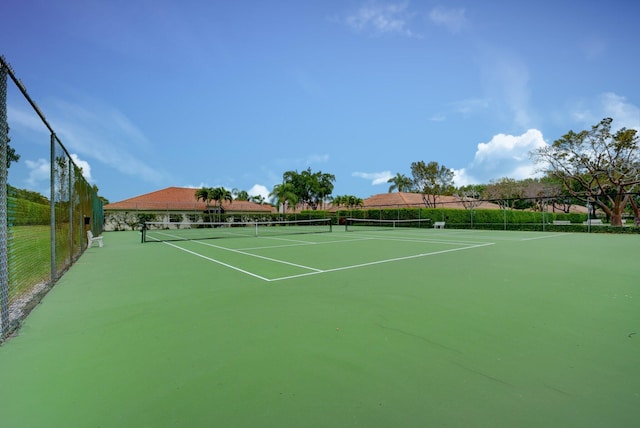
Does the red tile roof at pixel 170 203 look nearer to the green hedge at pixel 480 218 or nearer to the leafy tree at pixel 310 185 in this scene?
the leafy tree at pixel 310 185

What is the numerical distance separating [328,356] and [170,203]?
4491 cm

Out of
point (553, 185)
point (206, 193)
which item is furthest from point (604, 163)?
point (206, 193)

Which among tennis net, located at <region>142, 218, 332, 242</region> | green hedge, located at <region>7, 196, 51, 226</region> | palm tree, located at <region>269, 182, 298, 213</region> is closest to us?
green hedge, located at <region>7, 196, 51, 226</region>

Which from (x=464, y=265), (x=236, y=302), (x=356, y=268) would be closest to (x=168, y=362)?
(x=236, y=302)

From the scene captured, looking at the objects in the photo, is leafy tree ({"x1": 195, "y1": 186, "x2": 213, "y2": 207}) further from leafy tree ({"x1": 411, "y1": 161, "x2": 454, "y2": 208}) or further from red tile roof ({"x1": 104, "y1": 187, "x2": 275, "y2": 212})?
leafy tree ({"x1": 411, "y1": 161, "x2": 454, "y2": 208})

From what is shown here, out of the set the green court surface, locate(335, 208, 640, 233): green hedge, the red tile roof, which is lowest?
the green court surface

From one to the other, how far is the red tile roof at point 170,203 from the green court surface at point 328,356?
39.9 meters

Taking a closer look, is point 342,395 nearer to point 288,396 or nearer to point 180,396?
point 288,396

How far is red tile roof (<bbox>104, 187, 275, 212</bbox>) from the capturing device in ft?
133

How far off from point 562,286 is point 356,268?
3.48m

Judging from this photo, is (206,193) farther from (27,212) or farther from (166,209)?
(27,212)

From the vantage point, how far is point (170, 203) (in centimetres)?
4272

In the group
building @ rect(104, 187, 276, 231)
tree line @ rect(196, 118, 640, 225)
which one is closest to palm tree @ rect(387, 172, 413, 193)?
tree line @ rect(196, 118, 640, 225)

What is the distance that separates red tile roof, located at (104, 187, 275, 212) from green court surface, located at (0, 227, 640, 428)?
39.9 metres
